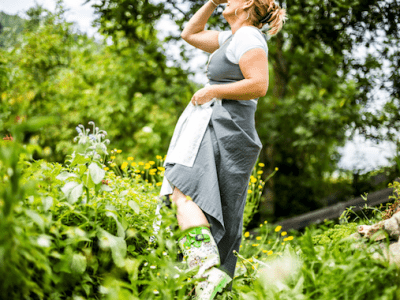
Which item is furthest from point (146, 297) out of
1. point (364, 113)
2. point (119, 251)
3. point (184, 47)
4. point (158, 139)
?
point (158, 139)

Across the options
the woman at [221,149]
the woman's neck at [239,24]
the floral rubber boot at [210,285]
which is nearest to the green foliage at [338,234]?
the woman at [221,149]

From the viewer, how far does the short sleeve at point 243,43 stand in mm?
1555

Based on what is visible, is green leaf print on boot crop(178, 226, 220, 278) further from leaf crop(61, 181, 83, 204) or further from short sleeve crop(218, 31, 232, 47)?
short sleeve crop(218, 31, 232, 47)

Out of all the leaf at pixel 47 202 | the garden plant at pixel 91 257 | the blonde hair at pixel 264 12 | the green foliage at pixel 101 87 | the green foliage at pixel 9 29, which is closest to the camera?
the garden plant at pixel 91 257

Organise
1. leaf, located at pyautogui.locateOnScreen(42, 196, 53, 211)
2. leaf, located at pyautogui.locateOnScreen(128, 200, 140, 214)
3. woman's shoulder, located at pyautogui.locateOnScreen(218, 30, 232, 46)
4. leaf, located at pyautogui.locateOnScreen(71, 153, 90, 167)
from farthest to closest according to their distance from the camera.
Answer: woman's shoulder, located at pyautogui.locateOnScreen(218, 30, 232, 46) < leaf, located at pyautogui.locateOnScreen(71, 153, 90, 167) < leaf, located at pyautogui.locateOnScreen(128, 200, 140, 214) < leaf, located at pyautogui.locateOnScreen(42, 196, 53, 211)

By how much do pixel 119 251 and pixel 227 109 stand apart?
0.88 metres

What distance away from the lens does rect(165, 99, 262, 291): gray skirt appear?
1568mm

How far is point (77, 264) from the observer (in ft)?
4.01

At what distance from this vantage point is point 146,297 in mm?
1358

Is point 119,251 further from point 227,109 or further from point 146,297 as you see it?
point 227,109

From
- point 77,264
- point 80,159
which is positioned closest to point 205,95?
point 80,159

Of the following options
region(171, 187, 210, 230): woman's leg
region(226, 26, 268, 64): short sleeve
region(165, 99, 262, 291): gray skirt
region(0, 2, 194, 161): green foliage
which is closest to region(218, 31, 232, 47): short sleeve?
region(226, 26, 268, 64): short sleeve

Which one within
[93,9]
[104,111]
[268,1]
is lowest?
[104,111]

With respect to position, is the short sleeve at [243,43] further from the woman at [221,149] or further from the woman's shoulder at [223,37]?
the woman's shoulder at [223,37]
